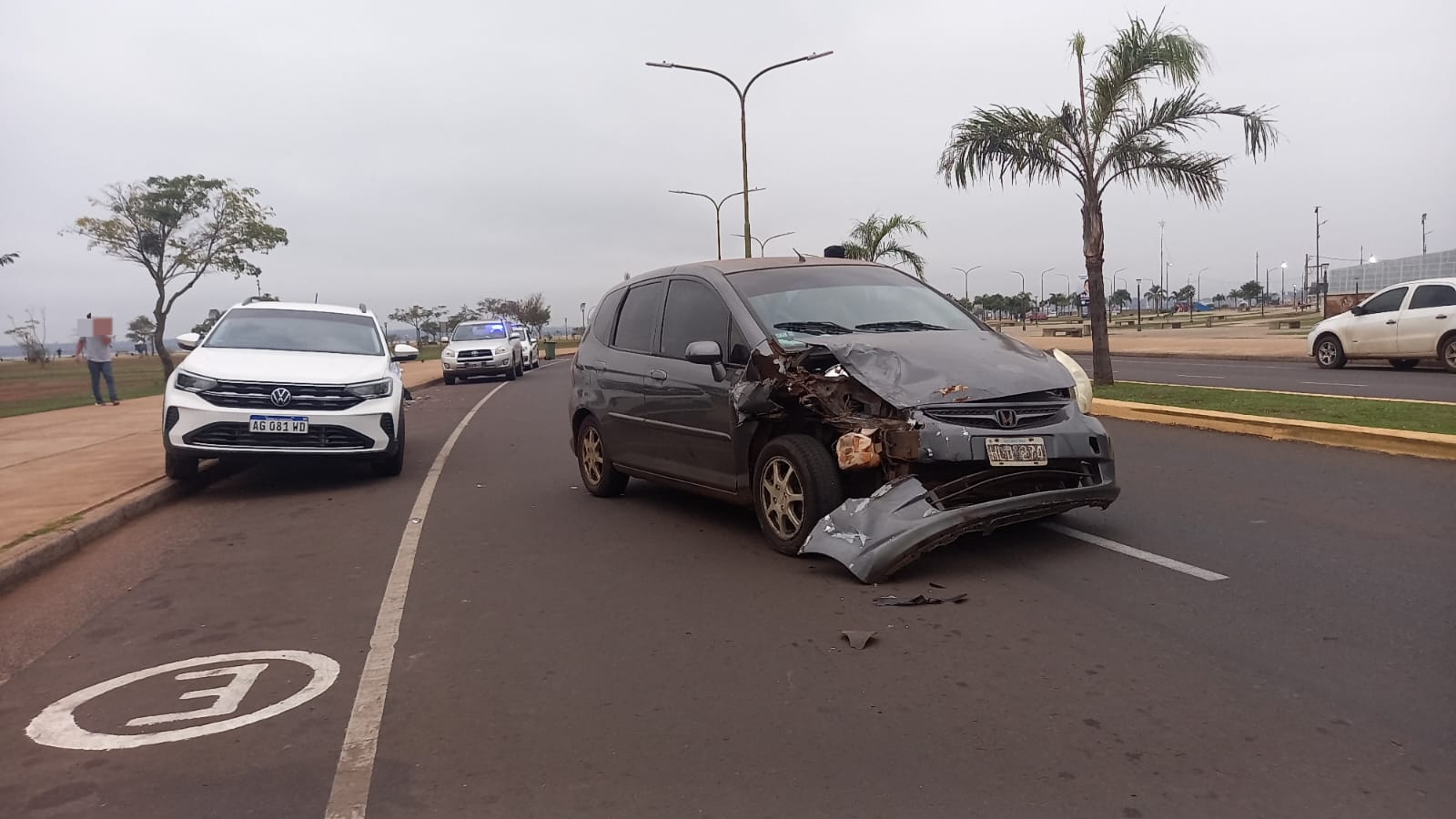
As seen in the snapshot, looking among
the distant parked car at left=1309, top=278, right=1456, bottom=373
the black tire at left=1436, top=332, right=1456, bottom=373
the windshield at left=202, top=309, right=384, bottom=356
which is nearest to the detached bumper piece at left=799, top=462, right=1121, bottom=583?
the windshield at left=202, top=309, right=384, bottom=356

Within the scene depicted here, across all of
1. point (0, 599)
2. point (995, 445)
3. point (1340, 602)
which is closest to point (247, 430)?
point (0, 599)

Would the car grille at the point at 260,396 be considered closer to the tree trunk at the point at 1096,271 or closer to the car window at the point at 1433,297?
the tree trunk at the point at 1096,271

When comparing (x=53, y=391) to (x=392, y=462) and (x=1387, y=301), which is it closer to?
(x=392, y=462)

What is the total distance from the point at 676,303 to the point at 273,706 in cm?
403

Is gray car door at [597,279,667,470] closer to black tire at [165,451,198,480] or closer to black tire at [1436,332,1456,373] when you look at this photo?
black tire at [165,451,198,480]

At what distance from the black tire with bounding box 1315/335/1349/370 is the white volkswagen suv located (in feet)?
58.2

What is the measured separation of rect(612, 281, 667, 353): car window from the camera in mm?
7602

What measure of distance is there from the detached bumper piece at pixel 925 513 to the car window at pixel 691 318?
151cm

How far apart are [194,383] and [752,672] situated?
22.3 feet

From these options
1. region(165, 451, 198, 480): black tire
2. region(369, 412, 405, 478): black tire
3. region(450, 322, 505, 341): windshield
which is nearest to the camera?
region(165, 451, 198, 480): black tire

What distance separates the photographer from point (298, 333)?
1041cm

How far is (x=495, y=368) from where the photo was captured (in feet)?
97.1

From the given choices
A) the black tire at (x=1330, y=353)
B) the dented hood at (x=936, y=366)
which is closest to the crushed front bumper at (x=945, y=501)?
the dented hood at (x=936, y=366)

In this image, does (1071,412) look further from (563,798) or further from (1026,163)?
(1026,163)
